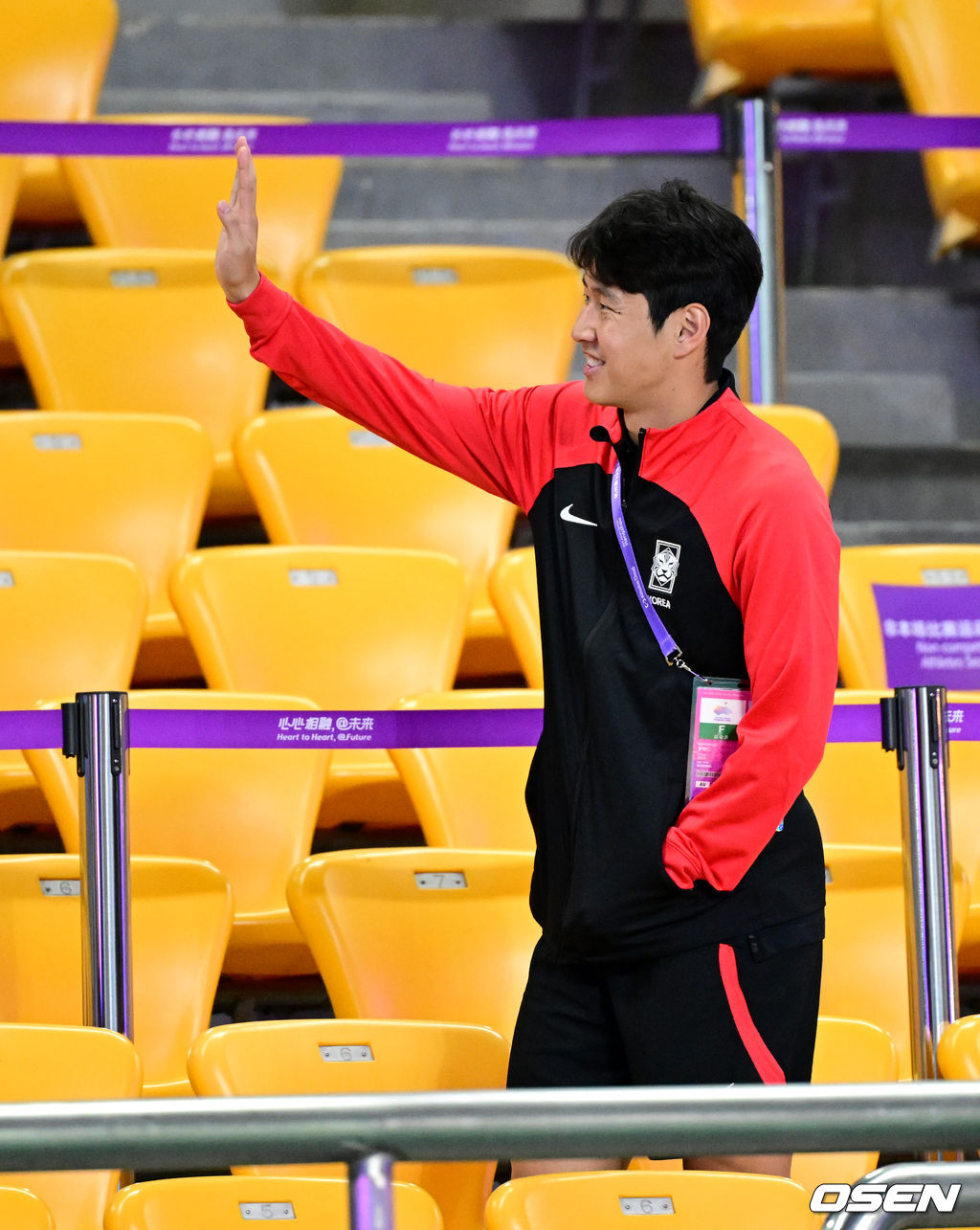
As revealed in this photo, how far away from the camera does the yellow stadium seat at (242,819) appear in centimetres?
279

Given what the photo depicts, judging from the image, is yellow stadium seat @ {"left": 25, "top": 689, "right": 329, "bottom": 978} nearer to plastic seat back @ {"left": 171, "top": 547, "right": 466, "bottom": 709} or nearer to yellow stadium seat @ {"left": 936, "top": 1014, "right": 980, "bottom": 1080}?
plastic seat back @ {"left": 171, "top": 547, "right": 466, "bottom": 709}

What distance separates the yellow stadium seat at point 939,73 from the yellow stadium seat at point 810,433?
101 centimetres

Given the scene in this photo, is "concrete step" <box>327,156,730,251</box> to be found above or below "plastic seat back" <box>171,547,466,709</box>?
above

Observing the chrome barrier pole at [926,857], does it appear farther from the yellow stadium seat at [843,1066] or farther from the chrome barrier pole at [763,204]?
the chrome barrier pole at [763,204]

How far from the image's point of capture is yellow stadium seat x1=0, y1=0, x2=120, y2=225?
4270 mm

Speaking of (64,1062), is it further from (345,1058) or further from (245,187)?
(245,187)

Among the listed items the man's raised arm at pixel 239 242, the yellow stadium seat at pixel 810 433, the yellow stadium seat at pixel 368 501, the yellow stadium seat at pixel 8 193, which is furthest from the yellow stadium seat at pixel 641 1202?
the yellow stadium seat at pixel 8 193

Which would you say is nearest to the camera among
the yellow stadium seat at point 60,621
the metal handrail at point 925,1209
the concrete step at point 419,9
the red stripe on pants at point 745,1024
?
the metal handrail at point 925,1209

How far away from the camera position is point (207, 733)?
2.42 meters

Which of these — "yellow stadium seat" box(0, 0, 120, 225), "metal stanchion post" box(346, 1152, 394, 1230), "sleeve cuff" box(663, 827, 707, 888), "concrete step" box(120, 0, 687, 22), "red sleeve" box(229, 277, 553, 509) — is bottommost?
"metal stanchion post" box(346, 1152, 394, 1230)

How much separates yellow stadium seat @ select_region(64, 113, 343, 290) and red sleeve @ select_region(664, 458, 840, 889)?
2.55 meters

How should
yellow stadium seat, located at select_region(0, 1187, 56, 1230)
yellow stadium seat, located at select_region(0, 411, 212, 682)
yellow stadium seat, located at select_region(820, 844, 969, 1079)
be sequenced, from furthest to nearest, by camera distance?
yellow stadium seat, located at select_region(0, 411, 212, 682)
yellow stadium seat, located at select_region(820, 844, 969, 1079)
yellow stadium seat, located at select_region(0, 1187, 56, 1230)

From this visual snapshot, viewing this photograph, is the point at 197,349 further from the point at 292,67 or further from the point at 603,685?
the point at 603,685

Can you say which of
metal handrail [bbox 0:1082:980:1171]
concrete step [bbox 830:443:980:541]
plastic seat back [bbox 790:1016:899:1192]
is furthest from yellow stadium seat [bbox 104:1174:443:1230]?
concrete step [bbox 830:443:980:541]
